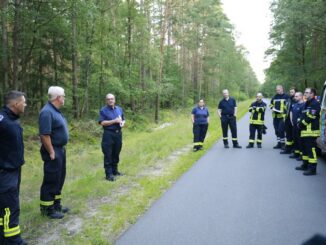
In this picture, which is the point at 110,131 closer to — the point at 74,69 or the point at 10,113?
the point at 10,113

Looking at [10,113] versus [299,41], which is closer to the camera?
[10,113]

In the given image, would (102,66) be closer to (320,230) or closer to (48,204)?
(48,204)

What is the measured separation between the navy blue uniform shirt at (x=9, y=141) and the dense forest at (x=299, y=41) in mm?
19939

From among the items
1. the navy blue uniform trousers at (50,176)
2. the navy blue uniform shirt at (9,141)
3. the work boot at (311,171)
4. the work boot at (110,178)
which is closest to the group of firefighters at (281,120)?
the work boot at (311,171)

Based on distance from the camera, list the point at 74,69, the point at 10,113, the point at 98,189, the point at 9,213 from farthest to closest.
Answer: the point at 74,69 < the point at 98,189 < the point at 10,113 < the point at 9,213

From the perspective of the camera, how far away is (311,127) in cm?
809

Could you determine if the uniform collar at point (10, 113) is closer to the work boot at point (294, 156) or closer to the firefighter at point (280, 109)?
the work boot at point (294, 156)

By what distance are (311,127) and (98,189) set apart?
5.25m

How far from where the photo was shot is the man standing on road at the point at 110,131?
7.77 meters

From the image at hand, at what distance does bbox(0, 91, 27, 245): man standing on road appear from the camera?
406 cm

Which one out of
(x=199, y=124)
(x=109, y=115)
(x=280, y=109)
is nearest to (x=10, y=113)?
(x=109, y=115)

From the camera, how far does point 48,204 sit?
5391mm

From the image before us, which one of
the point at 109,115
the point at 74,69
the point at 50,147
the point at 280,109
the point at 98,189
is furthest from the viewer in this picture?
the point at 74,69

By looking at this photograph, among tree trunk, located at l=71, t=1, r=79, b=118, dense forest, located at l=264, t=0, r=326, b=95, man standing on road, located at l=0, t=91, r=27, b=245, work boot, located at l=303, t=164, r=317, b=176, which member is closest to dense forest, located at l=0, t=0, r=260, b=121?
tree trunk, located at l=71, t=1, r=79, b=118
